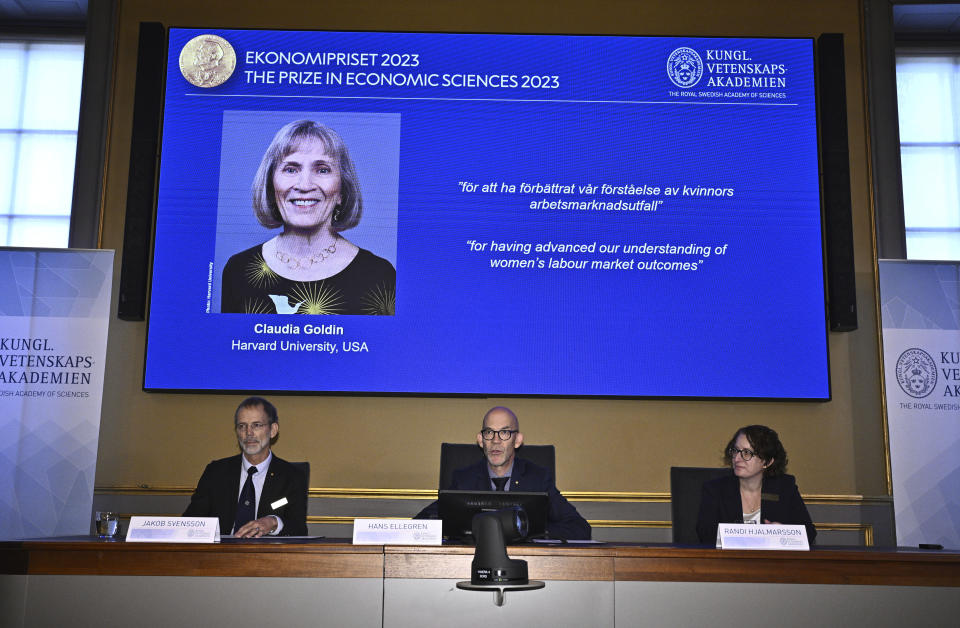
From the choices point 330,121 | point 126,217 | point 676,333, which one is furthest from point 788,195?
point 126,217

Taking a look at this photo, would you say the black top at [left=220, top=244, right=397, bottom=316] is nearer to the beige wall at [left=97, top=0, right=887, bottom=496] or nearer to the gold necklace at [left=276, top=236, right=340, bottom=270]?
the gold necklace at [left=276, top=236, right=340, bottom=270]

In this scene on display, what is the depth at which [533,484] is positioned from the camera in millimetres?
3521

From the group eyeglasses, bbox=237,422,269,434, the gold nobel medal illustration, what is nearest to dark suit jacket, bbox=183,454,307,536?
eyeglasses, bbox=237,422,269,434

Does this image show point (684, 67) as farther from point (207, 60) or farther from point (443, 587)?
point (443, 587)

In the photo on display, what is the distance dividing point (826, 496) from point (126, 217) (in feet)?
12.2

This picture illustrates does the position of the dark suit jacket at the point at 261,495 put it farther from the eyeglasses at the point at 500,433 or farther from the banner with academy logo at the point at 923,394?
the banner with academy logo at the point at 923,394

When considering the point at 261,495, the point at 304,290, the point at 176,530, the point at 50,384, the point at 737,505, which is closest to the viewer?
the point at 176,530

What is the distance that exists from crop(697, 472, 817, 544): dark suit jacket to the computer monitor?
39.2 inches

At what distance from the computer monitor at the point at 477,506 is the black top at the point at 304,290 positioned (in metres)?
1.83

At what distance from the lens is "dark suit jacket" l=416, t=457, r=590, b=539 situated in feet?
11.2

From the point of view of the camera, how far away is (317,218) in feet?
14.4

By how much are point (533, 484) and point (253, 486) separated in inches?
44.7

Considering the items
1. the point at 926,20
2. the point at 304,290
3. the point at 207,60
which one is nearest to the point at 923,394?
the point at 926,20

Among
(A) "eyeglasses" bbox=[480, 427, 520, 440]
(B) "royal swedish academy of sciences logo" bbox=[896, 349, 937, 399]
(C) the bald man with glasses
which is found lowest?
(C) the bald man with glasses
